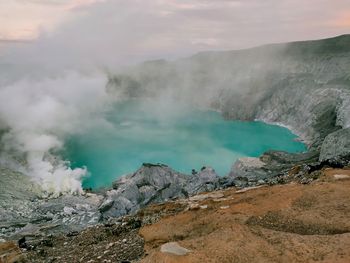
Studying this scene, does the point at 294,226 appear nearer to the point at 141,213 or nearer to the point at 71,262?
the point at 71,262

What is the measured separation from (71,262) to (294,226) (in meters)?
30.0

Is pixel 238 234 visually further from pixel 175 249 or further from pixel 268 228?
pixel 175 249

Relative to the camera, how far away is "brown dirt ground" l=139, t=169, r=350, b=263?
45719mm

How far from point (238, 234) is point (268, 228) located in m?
6.62

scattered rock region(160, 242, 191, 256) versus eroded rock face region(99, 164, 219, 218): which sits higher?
scattered rock region(160, 242, 191, 256)

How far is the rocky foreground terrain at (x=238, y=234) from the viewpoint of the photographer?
152ft

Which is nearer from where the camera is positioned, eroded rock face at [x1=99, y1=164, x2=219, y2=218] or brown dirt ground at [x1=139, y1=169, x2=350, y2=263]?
brown dirt ground at [x1=139, y1=169, x2=350, y2=263]

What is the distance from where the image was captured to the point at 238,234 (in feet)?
165

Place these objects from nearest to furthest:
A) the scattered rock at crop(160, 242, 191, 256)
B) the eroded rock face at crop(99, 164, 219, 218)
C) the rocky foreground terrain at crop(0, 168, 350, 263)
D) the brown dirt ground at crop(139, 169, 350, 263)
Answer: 1. the brown dirt ground at crop(139, 169, 350, 263)
2. the rocky foreground terrain at crop(0, 168, 350, 263)
3. the scattered rock at crop(160, 242, 191, 256)
4. the eroded rock face at crop(99, 164, 219, 218)

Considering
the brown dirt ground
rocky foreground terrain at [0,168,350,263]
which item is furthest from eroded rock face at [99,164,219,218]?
the brown dirt ground

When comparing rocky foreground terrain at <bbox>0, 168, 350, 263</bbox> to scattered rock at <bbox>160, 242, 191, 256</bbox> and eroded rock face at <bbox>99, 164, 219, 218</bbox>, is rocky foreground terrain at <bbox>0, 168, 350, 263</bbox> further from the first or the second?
eroded rock face at <bbox>99, 164, 219, 218</bbox>

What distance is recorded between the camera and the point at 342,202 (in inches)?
2276

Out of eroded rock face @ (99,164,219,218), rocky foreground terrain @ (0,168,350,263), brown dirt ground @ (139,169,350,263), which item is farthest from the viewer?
eroded rock face @ (99,164,219,218)

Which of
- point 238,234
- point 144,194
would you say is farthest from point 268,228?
point 144,194
